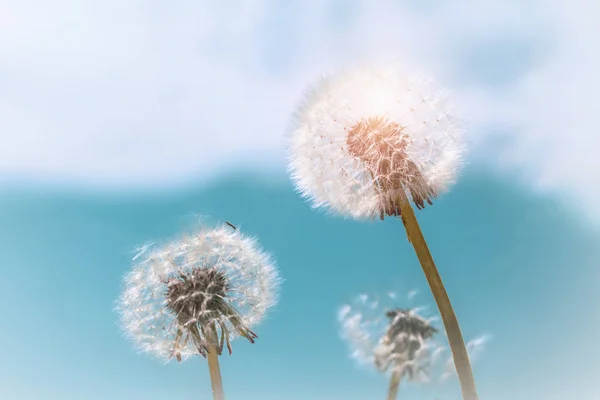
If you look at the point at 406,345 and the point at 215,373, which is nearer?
the point at 406,345

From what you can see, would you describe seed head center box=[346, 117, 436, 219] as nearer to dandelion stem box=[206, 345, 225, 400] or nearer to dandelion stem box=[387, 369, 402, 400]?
dandelion stem box=[387, 369, 402, 400]

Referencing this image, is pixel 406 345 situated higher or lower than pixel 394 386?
higher

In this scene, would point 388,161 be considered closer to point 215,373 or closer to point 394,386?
point 394,386

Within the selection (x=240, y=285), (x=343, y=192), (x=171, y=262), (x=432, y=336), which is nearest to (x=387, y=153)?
(x=343, y=192)

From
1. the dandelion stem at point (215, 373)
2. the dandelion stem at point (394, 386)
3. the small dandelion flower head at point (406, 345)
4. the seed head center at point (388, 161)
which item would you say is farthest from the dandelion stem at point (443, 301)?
the dandelion stem at point (215, 373)

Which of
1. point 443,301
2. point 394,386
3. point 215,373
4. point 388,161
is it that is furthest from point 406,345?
point 215,373

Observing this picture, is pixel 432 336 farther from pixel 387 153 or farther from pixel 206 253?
pixel 206 253

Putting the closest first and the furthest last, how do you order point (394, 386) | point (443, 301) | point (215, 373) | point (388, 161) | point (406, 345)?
point (443, 301) → point (394, 386) → point (388, 161) → point (406, 345) → point (215, 373)
